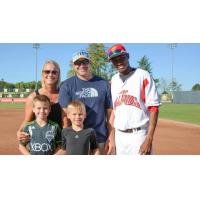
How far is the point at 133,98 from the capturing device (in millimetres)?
3768

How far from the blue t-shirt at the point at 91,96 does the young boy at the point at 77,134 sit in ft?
0.29

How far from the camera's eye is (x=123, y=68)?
3777mm

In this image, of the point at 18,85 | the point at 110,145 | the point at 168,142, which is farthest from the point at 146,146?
the point at 168,142

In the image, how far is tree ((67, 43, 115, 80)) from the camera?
4.10m

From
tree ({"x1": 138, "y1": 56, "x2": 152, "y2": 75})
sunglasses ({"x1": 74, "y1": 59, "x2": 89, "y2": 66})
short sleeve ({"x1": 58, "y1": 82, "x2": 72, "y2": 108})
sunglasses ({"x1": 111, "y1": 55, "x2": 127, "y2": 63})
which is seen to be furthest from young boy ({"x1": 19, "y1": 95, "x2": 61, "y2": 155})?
tree ({"x1": 138, "y1": 56, "x2": 152, "y2": 75})

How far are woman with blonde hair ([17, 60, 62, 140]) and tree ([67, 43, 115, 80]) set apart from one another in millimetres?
220

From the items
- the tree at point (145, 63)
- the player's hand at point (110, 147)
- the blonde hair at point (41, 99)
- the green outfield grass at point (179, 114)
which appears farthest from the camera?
the green outfield grass at point (179, 114)

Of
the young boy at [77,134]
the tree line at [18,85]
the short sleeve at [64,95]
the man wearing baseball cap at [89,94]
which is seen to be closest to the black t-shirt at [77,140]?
the young boy at [77,134]

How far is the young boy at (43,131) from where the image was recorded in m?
3.71

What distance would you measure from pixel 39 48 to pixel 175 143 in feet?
16.8

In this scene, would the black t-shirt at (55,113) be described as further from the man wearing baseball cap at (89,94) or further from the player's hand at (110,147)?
the player's hand at (110,147)

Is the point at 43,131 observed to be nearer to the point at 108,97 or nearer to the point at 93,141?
the point at 93,141
